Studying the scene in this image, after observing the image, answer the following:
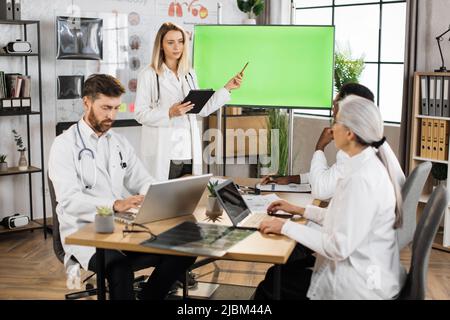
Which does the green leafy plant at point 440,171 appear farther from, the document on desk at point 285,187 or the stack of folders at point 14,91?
the stack of folders at point 14,91

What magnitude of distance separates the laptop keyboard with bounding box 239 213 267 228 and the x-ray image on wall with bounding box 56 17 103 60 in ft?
10.9

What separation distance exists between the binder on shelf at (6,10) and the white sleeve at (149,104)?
156cm

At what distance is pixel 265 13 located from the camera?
6.88 metres

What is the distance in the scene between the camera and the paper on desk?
3.07 metres

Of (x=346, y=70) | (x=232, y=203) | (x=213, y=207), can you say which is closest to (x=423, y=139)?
(x=346, y=70)

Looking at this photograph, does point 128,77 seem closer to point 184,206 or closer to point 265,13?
point 265,13

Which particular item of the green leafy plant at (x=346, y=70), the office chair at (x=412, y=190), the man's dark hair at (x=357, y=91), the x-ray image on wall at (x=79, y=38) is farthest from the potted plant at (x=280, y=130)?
the office chair at (x=412, y=190)

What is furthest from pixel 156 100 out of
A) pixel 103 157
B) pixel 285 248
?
pixel 285 248

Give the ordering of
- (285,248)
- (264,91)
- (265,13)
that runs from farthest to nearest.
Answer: (265,13)
(264,91)
(285,248)

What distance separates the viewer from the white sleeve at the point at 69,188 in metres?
2.96

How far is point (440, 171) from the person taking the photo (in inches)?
209

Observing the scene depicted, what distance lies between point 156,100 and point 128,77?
1.76 metres

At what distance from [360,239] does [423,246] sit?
0.25 metres

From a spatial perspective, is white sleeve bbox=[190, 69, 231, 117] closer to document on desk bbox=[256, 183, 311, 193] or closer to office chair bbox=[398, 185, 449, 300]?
document on desk bbox=[256, 183, 311, 193]
